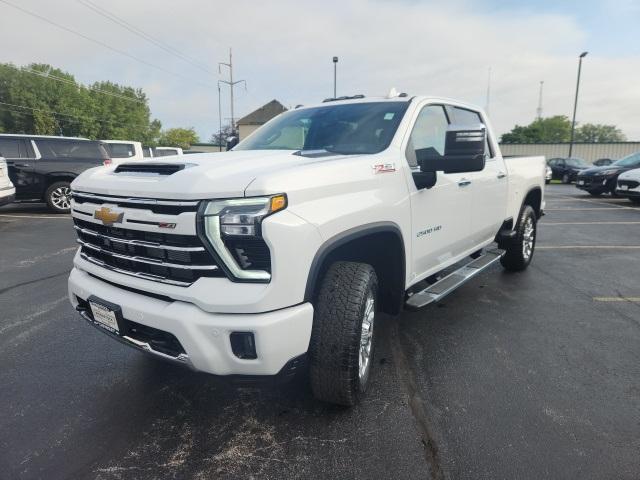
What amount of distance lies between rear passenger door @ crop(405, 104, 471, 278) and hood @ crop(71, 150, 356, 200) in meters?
0.76

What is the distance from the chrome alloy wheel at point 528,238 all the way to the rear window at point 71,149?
10569 millimetres

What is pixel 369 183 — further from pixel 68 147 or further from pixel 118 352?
pixel 68 147

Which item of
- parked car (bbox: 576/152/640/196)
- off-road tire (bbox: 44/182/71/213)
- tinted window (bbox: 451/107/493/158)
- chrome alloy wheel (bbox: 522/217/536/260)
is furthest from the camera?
parked car (bbox: 576/152/640/196)

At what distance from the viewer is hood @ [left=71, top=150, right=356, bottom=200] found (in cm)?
199

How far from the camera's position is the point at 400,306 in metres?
3.00

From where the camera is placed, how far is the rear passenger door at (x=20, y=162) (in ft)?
33.1

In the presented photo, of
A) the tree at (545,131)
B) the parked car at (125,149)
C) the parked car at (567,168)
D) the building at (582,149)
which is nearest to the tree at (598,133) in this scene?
the tree at (545,131)

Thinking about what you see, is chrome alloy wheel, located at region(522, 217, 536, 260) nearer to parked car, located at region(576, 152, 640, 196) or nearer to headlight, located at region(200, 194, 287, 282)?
headlight, located at region(200, 194, 287, 282)

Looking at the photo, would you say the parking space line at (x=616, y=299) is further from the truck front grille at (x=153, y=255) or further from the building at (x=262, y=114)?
the building at (x=262, y=114)

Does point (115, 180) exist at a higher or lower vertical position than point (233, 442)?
higher

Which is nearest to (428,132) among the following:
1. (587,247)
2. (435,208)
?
(435,208)

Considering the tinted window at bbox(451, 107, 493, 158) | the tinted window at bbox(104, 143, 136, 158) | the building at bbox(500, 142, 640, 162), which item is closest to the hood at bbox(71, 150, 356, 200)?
the tinted window at bbox(451, 107, 493, 158)

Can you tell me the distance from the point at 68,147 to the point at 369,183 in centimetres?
1095

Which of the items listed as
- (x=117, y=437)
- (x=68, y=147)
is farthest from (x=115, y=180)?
(x=68, y=147)
